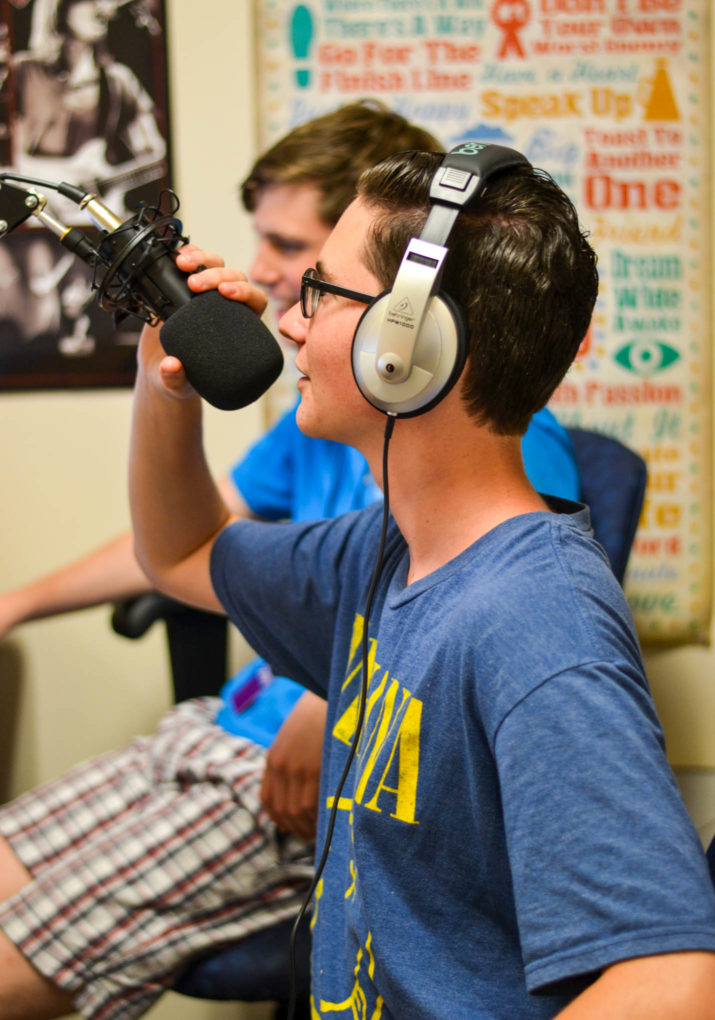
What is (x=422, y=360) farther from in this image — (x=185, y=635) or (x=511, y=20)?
(x=511, y=20)

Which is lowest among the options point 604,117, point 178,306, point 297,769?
point 297,769

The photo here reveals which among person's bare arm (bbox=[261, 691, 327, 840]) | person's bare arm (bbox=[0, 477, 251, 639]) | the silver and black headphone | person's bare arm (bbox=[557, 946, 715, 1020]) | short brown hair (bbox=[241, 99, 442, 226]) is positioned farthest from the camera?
person's bare arm (bbox=[0, 477, 251, 639])

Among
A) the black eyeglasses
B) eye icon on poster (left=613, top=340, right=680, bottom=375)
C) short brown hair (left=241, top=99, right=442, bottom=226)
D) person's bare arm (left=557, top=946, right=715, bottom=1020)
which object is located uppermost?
short brown hair (left=241, top=99, right=442, bottom=226)

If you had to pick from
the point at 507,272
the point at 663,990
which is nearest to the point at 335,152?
the point at 507,272

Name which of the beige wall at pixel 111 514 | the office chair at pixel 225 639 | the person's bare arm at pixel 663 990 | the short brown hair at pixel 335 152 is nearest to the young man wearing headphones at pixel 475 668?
the person's bare arm at pixel 663 990

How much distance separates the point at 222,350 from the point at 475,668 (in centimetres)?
34

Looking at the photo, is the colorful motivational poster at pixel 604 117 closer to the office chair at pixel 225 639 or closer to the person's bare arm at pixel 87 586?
the office chair at pixel 225 639

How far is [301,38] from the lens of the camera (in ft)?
5.52

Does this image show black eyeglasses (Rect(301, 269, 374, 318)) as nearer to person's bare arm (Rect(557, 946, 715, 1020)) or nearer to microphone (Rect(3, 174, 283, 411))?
microphone (Rect(3, 174, 283, 411))

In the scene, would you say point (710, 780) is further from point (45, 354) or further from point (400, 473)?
point (45, 354)

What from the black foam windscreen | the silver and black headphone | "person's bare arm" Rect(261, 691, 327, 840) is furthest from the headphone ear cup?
"person's bare arm" Rect(261, 691, 327, 840)

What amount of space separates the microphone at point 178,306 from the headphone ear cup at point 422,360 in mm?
110

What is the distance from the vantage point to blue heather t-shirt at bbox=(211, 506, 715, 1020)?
51cm

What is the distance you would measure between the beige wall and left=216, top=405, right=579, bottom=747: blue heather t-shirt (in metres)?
0.32
